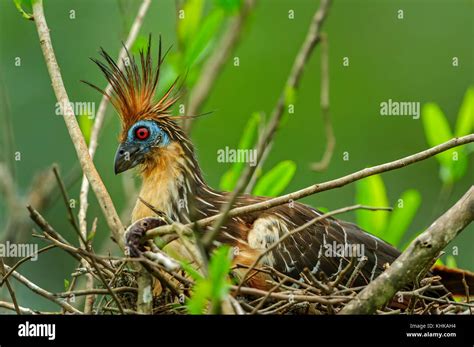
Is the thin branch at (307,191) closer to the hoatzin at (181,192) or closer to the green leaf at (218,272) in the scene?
the green leaf at (218,272)

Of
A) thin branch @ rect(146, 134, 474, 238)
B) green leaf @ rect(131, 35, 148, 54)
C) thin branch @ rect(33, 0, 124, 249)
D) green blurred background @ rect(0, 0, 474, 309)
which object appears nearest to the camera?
thin branch @ rect(146, 134, 474, 238)

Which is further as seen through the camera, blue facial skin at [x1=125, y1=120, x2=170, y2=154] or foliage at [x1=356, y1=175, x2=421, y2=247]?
blue facial skin at [x1=125, y1=120, x2=170, y2=154]

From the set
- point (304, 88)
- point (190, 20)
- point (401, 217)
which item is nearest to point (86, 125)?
point (190, 20)

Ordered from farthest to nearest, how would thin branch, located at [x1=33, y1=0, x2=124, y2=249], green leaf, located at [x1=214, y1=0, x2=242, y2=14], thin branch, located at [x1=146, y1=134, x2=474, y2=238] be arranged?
thin branch, located at [x1=33, y1=0, x2=124, y2=249] < green leaf, located at [x1=214, y1=0, x2=242, y2=14] < thin branch, located at [x1=146, y1=134, x2=474, y2=238]

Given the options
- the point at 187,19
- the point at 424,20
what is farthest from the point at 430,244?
the point at 424,20

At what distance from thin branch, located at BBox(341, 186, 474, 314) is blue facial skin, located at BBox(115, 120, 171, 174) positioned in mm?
1887

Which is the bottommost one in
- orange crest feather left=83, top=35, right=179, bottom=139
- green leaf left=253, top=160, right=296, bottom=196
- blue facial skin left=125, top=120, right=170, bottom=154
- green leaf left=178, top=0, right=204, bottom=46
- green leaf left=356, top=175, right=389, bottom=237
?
green leaf left=356, top=175, right=389, bottom=237

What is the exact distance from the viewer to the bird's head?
5.19 m

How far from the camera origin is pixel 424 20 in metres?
8.20

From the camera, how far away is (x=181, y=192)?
523 centimetres

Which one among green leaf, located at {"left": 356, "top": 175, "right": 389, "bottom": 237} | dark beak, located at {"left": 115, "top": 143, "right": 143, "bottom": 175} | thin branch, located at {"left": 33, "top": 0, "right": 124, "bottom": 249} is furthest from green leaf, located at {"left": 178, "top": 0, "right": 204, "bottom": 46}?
green leaf, located at {"left": 356, "top": 175, "right": 389, "bottom": 237}

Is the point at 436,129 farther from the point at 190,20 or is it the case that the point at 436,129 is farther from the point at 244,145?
the point at 190,20

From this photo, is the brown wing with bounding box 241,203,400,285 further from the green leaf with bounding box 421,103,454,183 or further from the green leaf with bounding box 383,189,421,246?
the green leaf with bounding box 421,103,454,183
